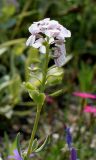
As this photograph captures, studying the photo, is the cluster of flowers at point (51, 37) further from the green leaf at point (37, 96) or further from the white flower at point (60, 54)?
the green leaf at point (37, 96)

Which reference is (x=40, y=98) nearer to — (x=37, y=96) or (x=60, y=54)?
(x=37, y=96)

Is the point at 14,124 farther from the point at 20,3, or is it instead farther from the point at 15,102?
the point at 20,3

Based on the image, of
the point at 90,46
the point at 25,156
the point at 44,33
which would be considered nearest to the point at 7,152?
the point at 25,156

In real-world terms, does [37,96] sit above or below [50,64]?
above

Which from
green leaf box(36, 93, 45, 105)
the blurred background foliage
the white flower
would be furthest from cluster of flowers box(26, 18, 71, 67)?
the blurred background foliage

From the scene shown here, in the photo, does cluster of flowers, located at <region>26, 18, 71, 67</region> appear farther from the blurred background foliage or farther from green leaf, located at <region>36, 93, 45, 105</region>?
the blurred background foliage

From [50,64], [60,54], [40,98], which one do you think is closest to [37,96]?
[40,98]

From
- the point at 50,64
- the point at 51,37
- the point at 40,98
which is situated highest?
the point at 51,37
